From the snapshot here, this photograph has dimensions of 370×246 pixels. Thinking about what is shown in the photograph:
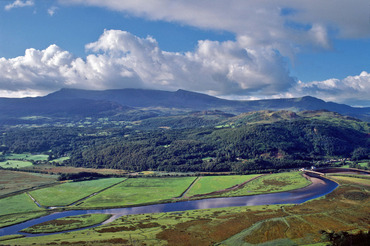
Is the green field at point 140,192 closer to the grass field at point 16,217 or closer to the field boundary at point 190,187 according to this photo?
the field boundary at point 190,187

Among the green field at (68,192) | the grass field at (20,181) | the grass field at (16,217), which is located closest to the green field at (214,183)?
the green field at (68,192)

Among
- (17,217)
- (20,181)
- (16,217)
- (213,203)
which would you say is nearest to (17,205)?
(16,217)

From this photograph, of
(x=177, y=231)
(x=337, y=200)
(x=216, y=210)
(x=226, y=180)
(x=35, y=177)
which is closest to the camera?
(x=177, y=231)

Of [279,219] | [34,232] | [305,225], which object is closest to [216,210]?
[279,219]

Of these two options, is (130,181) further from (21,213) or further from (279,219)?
(279,219)

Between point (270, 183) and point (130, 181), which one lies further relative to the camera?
→ point (130, 181)

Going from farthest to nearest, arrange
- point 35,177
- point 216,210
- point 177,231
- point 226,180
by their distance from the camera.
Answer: point 35,177 → point 226,180 → point 216,210 → point 177,231

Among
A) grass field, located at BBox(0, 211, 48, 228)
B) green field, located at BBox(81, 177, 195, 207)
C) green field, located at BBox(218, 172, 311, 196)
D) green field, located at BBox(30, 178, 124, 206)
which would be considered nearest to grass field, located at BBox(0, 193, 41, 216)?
green field, located at BBox(30, 178, 124, 206)
